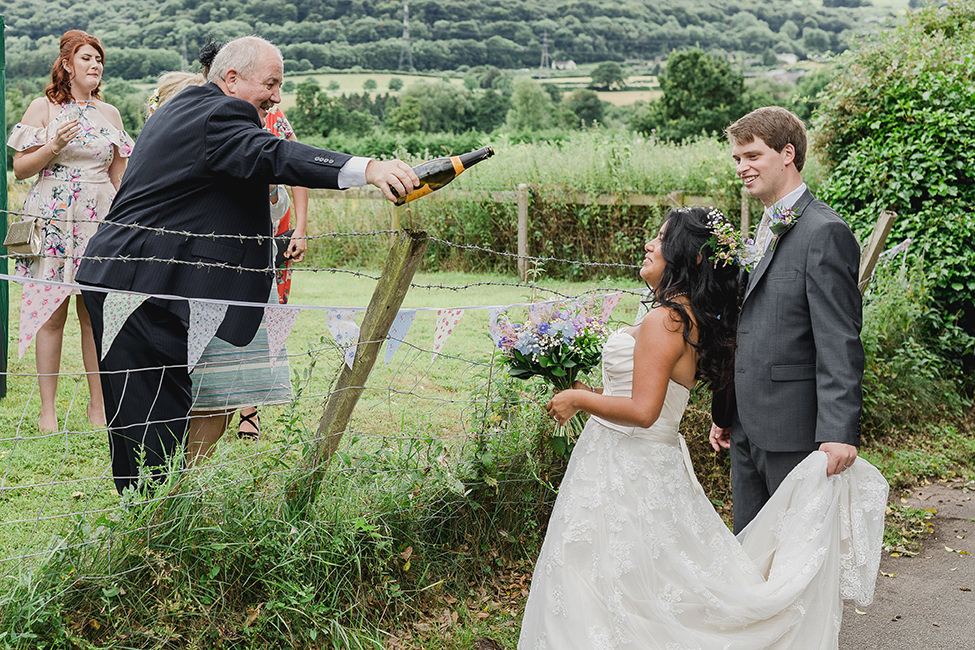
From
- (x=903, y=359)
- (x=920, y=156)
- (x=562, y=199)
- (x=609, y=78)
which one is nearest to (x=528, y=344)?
(x=903, y=359)

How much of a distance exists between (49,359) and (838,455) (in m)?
4.90

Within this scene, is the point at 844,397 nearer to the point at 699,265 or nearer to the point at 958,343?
the point at 699,265

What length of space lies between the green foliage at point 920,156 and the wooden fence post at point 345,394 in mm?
5991

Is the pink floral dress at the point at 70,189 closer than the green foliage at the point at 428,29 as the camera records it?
Yes

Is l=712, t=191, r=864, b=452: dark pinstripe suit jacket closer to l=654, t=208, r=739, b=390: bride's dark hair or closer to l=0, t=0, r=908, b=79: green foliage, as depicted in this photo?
l=654, t=208, r=739, b=390: bride's dark hair

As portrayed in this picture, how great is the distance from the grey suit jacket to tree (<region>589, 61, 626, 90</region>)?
8374cm

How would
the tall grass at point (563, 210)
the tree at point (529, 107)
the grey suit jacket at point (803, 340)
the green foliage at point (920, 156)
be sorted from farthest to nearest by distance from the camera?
1. the tree at point (529, 107)
2. the tall grass at point (563, 210)
3. the green foliage at point (920, 156)
4. the grey suit jacket at point (803, 340)

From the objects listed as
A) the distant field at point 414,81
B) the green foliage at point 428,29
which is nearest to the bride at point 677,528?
the distant field at point 414,81

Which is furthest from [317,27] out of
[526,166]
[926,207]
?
[926,207]

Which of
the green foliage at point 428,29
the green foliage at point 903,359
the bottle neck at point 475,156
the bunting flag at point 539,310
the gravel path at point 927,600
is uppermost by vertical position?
the green foliage at point 428,29

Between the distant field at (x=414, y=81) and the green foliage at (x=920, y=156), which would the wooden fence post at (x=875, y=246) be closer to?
the green foliage at (x=920, y=156)

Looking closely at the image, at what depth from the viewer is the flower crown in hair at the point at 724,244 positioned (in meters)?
3.32

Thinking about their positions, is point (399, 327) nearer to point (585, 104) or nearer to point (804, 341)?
point (804, 341)

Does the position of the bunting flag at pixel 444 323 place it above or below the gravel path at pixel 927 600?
above
